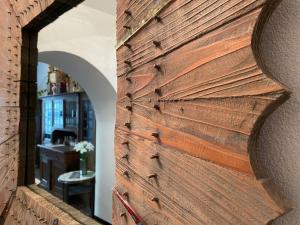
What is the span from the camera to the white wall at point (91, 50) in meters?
2.11

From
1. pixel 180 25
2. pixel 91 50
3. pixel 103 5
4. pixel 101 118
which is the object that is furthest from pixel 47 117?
pixel 180 25

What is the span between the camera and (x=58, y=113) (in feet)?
16.6

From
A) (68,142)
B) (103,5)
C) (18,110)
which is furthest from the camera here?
(68,142)

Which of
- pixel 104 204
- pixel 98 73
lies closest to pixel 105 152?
pixel 104 204

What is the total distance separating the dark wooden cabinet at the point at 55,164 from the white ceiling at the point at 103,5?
8.24 feet

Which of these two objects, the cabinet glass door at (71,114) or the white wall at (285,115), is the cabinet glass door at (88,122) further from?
the white wall at (285,115)

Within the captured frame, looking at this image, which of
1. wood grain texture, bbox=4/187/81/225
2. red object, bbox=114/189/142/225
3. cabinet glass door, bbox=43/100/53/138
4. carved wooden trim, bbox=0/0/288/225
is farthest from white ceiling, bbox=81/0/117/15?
cabinet glass door, bbox=43/100/53/138

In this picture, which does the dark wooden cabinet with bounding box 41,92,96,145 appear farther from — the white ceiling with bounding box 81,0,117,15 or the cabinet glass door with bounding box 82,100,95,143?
the white ceiling with bounding box 81,0,117,15

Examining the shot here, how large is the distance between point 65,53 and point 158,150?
1.95 m

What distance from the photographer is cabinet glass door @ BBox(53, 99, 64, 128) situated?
16.0 ft

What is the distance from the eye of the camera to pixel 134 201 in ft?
1.59

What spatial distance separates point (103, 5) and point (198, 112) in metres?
2.16

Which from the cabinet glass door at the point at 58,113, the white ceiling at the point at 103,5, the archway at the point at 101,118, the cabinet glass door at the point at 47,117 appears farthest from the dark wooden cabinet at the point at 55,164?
the white ceiling at the point at 103,5

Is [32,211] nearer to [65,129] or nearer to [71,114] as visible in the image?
[71,114]
